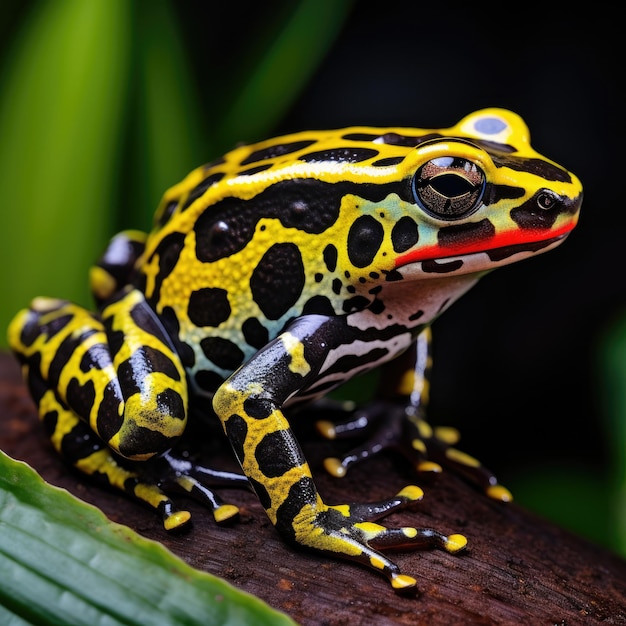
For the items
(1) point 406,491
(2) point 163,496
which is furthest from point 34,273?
(1) point 406,491

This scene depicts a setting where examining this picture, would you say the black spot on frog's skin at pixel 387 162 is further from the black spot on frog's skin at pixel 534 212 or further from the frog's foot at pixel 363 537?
the frog's foot at pixel 363 537

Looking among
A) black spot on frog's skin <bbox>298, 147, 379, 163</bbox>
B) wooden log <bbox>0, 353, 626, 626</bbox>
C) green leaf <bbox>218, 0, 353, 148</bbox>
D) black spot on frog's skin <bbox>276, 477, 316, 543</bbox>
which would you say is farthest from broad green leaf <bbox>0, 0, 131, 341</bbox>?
black spot on frog's skin <bbox>276, 477, 316, 543</bbox>

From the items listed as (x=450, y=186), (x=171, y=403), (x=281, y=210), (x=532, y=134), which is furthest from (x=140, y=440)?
(x=532, y=134)

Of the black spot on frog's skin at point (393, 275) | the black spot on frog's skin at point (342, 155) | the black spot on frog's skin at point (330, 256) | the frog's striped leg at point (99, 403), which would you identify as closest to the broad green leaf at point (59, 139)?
the frog's striped leg at point (99, 403)

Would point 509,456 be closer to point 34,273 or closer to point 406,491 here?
point 406,491

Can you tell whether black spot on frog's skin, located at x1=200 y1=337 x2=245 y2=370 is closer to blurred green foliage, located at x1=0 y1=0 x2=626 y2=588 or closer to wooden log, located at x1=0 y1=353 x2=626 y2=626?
wooden log, located at x1=0 y1=353 x2=626 y2=626
